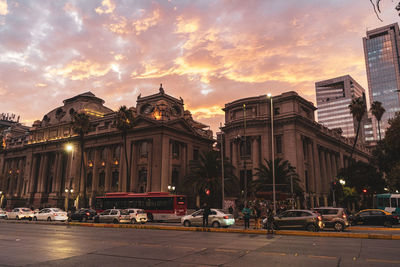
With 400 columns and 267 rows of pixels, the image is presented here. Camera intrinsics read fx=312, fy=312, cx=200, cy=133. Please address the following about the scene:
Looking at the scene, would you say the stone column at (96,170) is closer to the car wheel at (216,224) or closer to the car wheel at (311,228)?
the car wheel at (216,224)

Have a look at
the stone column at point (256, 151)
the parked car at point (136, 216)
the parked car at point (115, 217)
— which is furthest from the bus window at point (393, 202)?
the parked car at point (115, 217)

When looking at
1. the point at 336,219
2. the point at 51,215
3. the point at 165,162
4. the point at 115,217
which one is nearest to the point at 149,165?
the point at 165,162

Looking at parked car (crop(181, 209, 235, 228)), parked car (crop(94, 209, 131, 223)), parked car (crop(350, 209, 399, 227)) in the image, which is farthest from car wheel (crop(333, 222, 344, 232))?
parked car (crop(94, 209, 131, 223))

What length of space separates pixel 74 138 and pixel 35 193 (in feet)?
60.4

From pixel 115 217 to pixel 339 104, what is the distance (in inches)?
7062

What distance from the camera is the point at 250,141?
55875 mm

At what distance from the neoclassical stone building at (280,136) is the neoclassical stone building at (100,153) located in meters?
10.2

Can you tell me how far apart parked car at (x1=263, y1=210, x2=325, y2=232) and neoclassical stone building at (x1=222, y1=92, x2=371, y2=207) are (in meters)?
29.7

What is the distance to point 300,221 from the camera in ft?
70.3

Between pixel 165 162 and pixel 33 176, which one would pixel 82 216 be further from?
pixel 33 176

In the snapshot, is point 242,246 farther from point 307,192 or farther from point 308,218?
point 307,192

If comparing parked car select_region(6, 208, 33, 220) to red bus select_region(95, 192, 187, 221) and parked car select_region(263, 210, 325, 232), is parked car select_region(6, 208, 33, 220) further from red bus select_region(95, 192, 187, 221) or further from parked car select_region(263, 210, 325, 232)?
parked car select_region(263, 210, 325, 232)

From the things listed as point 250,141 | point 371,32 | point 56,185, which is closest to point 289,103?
point 250,141

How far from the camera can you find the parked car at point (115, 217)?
1254 inches
